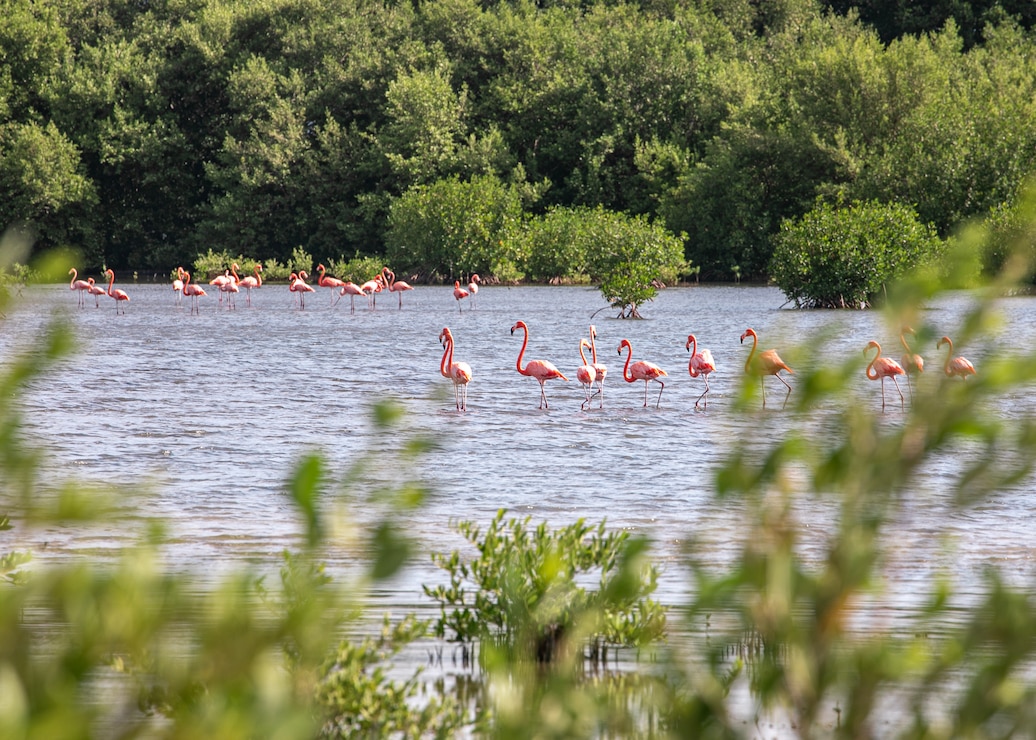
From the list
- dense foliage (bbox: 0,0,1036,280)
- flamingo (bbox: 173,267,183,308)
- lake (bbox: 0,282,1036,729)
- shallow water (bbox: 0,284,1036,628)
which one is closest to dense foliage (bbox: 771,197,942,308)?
lake (bbox: 0,282,1036,729)

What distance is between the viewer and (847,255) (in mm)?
31359

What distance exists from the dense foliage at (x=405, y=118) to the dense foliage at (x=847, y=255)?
12414mm

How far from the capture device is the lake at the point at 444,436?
5.75 metres

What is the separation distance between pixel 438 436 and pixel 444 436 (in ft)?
0.15

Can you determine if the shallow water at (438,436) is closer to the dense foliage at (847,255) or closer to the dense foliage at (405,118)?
→ the dense foliage at (847,255)

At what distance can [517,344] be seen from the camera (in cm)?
2241

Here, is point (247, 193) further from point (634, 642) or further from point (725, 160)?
point (634, 642)

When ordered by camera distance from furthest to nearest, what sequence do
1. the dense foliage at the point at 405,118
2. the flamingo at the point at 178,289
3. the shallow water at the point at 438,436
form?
the dense foliage at the point at 405,118 < the flamingo at the point at 178,289 < the shallow water at the point at 438,436

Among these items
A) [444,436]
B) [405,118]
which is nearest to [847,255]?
[405,118]

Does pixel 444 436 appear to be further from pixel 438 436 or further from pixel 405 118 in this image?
pixel 405 118

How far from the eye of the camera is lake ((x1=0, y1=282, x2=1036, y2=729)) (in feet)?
18.9

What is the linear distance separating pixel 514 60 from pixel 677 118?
7.68 meters

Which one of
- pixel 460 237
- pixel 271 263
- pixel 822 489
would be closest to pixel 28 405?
pixel 822 489

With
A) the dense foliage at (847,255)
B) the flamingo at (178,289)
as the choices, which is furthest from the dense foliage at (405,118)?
the dense foliage at (847,255)
